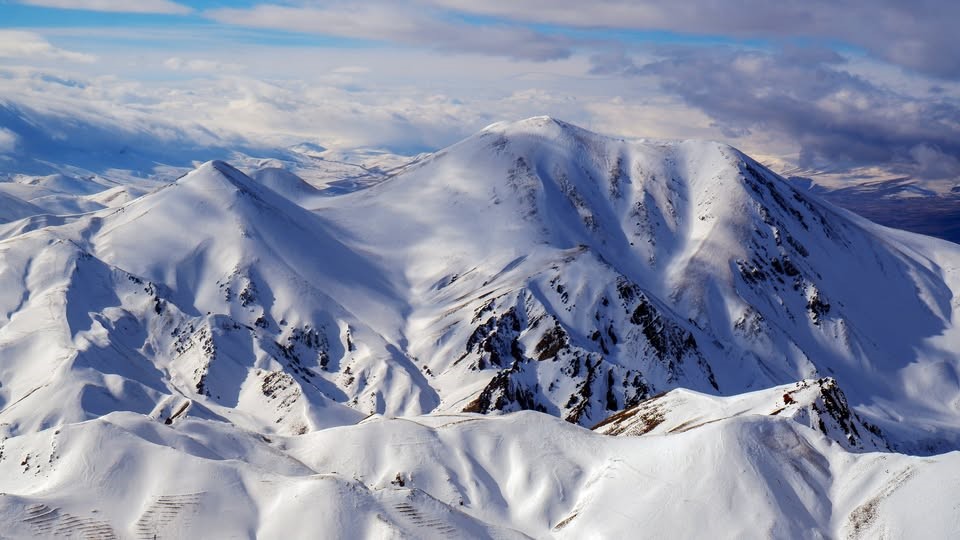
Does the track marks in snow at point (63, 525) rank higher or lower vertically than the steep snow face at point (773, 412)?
higher

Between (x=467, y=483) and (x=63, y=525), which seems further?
(x=467, y=483)

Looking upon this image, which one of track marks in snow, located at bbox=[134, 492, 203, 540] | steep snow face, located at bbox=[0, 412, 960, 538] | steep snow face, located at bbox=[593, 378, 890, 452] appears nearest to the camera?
track marks in snow, located at bbox=[134, 492, 203, 540]

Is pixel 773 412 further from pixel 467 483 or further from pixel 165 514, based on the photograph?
pixel 165 514

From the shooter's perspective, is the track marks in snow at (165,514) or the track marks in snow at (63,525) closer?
the track marks in snow at (63,525)

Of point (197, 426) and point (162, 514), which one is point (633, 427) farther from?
point (162, 514)

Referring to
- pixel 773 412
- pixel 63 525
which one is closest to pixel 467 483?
pixel 773 412

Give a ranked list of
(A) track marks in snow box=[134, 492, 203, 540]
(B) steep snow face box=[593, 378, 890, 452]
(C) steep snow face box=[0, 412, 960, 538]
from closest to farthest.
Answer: (A) track marks in snow box=[134, 492, 203, 540], (C) steep snow face box=[0, 412, 960, 538], (B) steep snow face box=[593, 378, 890, 452]

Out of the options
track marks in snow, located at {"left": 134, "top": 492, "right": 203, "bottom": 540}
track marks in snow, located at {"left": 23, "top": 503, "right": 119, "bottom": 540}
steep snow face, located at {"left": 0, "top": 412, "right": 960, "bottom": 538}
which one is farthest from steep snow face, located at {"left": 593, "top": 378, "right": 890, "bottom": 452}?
track marks in snow, located at {"left": 23, "top": 503, "right": 119, "bottom": 540}

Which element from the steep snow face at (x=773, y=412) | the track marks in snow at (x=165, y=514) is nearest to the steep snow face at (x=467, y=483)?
the track marks in snow at (x=165, y=514)

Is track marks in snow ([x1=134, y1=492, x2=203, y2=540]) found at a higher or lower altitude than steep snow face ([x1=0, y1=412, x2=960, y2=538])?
higher

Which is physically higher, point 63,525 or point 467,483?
point 63,525

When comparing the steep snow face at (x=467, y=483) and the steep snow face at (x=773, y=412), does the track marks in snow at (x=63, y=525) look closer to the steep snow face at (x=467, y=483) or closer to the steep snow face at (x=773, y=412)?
the steep snow face at (x=467, y=483)

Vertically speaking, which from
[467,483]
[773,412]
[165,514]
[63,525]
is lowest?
[467,483]

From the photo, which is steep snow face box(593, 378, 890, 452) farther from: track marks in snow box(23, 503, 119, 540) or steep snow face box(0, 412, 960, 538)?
track marks in snow box(23, 503, 119, 540)
